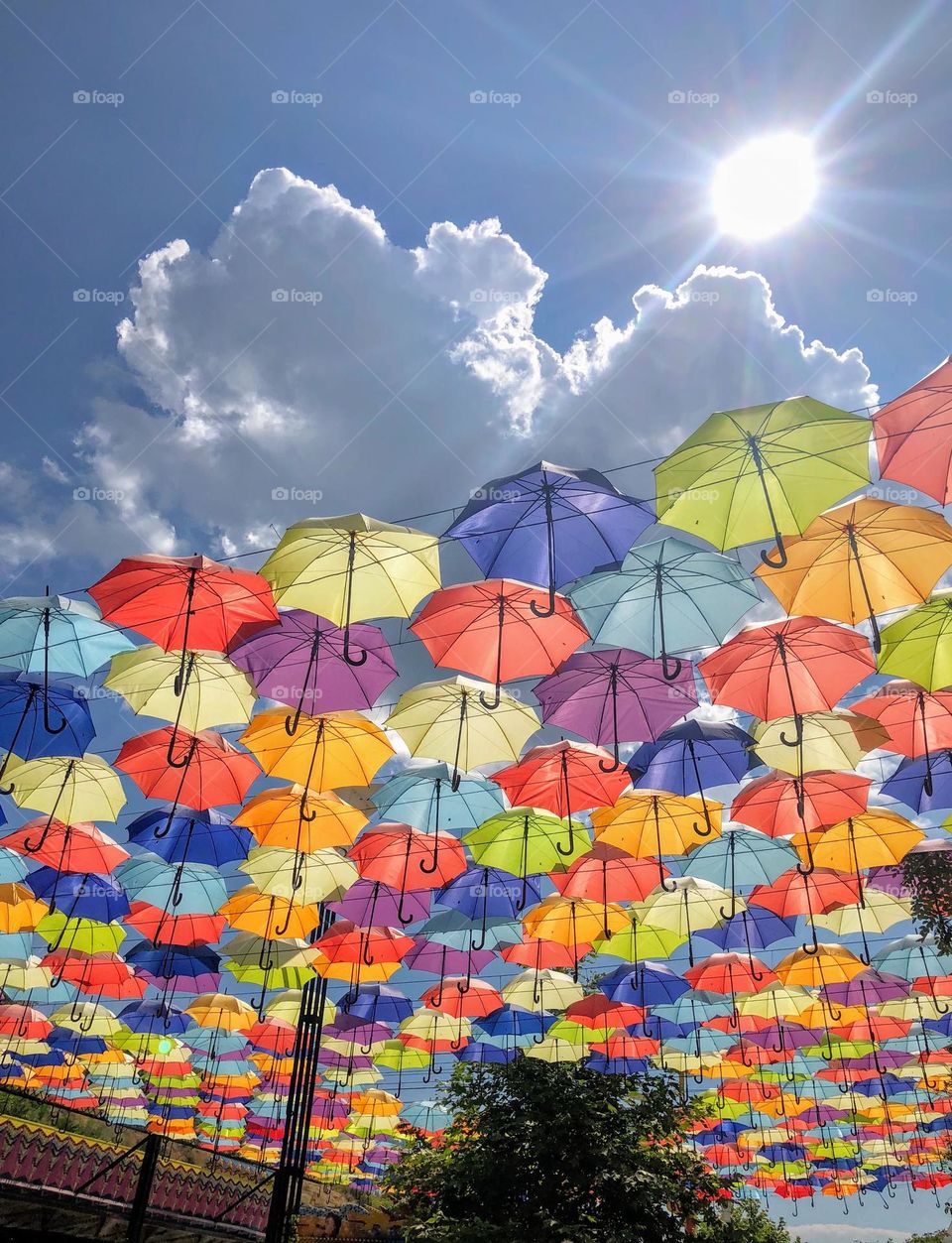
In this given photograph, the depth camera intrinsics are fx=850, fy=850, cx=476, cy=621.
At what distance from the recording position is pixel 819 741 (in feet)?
31.5

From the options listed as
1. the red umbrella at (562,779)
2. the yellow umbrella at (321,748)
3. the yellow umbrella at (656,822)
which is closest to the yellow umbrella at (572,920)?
the yellow umbrella at (656,822)

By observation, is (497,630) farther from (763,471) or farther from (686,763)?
(686,763)

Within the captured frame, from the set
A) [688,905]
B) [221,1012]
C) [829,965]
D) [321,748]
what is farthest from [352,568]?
[221,1012]

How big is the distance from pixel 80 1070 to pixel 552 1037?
14140 mm

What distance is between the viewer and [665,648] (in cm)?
847

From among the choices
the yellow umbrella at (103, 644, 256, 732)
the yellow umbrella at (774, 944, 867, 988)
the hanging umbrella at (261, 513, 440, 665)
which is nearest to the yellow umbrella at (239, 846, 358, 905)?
the yellow umbrella at (103, 644, 256, 732)

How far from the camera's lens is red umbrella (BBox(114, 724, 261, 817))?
10.5 meters

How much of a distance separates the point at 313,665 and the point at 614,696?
10.7 ft

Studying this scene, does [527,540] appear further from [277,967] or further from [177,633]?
[277,967]

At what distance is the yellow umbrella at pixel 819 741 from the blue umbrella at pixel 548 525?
3198mm

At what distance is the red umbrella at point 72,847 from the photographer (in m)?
12.0

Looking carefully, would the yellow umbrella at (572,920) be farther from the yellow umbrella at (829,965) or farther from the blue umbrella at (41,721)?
the blue umbrella at (41,721)

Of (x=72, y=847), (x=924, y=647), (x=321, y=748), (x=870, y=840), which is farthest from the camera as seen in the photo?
(x=72, y=847)

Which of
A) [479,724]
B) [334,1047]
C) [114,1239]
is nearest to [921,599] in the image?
[479,724]
